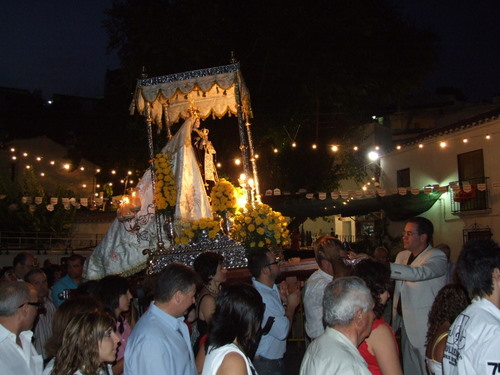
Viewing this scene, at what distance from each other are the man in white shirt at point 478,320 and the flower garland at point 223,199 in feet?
20.4

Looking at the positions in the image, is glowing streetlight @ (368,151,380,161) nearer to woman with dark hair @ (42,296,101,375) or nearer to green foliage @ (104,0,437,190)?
green foliage @ (104,0,437,190)

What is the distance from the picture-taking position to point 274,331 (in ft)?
16.0

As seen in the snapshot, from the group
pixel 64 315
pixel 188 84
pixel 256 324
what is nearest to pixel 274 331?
pixel 256 324

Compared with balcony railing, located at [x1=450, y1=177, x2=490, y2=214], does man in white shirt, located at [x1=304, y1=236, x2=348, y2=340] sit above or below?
below

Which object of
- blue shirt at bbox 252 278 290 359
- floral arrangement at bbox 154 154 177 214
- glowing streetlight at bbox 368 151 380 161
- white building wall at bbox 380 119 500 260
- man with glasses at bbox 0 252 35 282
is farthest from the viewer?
glowing streetlight at bbox 368 151 380 161

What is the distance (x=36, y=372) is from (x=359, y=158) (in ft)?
82.3

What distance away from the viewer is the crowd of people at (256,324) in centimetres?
322

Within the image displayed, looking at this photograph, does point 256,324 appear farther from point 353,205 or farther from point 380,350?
point 353,205

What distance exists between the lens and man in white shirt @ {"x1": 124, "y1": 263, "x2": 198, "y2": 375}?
3.70m

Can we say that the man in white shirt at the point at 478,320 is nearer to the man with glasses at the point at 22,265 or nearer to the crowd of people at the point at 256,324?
the crowd of people at the point at 256,324

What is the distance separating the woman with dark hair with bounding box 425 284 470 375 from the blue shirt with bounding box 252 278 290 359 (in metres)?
1.24

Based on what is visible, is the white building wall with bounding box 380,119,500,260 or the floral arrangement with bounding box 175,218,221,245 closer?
the floral arrangement with bounding box 175,218,221,245

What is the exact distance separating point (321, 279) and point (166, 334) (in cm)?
226

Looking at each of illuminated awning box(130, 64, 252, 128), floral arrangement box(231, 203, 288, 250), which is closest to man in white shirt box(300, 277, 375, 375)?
floral arrangement box(231, 203, 288, 250)
